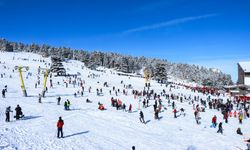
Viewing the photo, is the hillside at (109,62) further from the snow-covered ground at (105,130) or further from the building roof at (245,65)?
the snow-covered ground at (105,130)

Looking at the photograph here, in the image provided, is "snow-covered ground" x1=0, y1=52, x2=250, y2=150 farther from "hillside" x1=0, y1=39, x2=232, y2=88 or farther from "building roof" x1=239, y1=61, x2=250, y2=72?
"hillside" x1=0, y1=39, x2=232, y2=88

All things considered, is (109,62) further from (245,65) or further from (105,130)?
(105,130)

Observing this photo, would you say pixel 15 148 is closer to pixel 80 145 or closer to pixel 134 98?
pixel 80 145

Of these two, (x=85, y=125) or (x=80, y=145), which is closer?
(x=80, y=145)

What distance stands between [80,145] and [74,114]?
995cm

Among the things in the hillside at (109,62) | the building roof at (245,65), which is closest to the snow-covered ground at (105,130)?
the building roof at (245,65)

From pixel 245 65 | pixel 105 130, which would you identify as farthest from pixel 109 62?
pixel 105 130

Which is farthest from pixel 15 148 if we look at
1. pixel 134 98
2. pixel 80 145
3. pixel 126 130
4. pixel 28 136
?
pixel 134 98

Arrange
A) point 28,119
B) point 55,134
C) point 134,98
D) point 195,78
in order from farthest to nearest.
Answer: point 195,78, point 134,98, point 28,119, point 55,134

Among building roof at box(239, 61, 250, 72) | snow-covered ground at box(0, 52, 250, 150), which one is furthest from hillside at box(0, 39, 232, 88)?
snow-covered ground at box(0, 52, 250, 150)

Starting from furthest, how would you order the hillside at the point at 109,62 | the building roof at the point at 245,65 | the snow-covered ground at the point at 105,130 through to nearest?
the hillside at the point at 109,62
the building roof at the point at 245,65
the snow-covered ground at the point at 105,130

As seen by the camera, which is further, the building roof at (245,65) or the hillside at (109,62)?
the hillside at (109,62)

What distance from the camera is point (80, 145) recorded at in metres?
19.7

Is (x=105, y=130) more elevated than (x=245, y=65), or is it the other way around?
(x=245, y=65)
